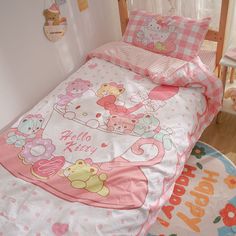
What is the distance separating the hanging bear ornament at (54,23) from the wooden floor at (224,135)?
1.26 m

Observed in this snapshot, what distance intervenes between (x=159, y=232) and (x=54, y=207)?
0.64 m

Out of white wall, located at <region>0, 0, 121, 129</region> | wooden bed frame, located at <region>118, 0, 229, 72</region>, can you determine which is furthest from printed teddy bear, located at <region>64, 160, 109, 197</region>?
wooden bed frame, located at <region>118, 0, 229, 72</region>

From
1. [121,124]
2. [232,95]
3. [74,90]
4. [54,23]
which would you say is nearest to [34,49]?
[54,23]

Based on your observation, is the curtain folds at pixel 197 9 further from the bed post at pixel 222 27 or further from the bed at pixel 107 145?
the bed at pixel 107 145

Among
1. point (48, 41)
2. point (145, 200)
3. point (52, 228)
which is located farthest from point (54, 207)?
point (48, 41)

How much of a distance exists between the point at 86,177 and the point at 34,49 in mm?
986

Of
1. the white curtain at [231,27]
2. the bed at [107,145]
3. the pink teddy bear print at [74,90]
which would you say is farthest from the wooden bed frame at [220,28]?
the pink teddy bear print at [74,90]

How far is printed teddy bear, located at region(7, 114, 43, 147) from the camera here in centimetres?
165

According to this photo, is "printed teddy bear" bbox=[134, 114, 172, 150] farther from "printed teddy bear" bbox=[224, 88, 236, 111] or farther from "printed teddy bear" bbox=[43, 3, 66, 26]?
"printed teddy bear" bbox=[43, 3, 66, 26]

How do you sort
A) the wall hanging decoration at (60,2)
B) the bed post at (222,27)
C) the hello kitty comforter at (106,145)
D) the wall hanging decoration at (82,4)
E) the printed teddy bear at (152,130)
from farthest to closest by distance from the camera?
the wall hanging decoration at (82,4) < the wall hanging decoration at (60,2) < the bed post at (222,27) < the printed teddy bear at (152,130) < the hello kitty comforter at (106,145)

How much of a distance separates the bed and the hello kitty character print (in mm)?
73

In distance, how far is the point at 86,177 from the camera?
137cm

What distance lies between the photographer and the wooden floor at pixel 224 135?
1.96 metres

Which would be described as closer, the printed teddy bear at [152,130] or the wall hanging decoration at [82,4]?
the printed teddy bear at [152,130]
